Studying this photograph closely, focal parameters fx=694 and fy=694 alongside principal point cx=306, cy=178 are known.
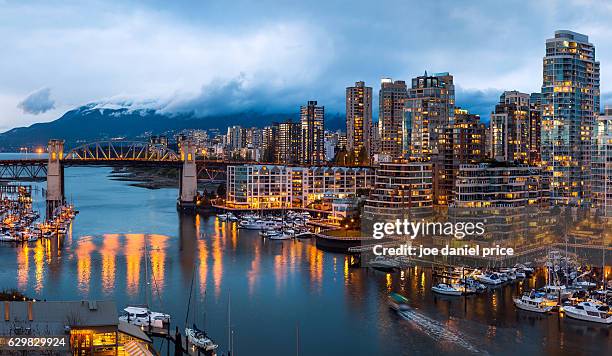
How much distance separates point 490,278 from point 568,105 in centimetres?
1549

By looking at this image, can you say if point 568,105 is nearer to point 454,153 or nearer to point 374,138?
point 454,153

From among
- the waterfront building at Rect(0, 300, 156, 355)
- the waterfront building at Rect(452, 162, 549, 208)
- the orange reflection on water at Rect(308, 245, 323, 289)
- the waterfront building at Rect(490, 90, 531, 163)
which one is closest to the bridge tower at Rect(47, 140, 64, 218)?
the orange reflection on water at Rect(308, 245, 323, 289)

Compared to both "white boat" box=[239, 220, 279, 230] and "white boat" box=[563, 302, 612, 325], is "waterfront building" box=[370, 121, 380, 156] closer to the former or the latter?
"white boat" box=[239, 220, 279, 230]

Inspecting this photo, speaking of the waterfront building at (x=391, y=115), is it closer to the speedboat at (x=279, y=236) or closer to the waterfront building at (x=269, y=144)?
the waterfront building at (x=269, y=144)

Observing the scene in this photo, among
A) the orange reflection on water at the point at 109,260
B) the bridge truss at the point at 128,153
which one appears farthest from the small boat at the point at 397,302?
the bridge truss at the point at 128,153

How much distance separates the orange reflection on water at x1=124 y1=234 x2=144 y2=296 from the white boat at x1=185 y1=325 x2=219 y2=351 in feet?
10.0

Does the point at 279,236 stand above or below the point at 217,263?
above

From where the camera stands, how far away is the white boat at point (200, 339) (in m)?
9.18

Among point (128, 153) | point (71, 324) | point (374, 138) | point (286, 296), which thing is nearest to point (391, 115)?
point (374, 138)

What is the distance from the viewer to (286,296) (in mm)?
12523

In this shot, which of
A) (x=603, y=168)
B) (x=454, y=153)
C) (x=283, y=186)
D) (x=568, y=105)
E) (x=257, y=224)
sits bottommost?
(x=257, y=224)

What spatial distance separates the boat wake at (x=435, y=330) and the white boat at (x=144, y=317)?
3.81 m

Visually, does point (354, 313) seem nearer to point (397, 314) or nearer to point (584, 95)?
point (397, 314)

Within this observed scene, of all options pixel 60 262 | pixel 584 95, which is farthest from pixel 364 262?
pixel 584 95
